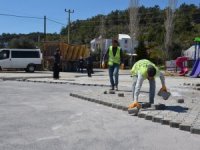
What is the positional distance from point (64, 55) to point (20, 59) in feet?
20.0

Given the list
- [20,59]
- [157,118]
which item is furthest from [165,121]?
[20,59]

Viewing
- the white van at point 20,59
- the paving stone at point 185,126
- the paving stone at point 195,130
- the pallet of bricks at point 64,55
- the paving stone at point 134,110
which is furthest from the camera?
the pallet of bricks at point 64,55

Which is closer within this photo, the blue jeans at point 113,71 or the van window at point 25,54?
the blue jeans at point 113,71

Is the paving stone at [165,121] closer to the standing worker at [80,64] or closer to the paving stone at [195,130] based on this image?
the paving stone at [195,130]

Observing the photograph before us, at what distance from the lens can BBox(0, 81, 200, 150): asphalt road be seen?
745 centimetres

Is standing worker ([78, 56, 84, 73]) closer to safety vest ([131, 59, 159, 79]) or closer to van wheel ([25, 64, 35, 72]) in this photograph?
van wheel ([25, 64, 35, 72])

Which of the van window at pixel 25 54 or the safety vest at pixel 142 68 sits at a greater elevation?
the van window at pixel 25 54

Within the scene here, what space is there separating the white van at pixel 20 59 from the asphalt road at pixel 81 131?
28.2m

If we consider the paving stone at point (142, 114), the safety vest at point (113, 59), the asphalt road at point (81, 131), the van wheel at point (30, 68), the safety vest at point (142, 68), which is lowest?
the asphalt road at point (81, 131)

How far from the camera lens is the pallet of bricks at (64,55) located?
4497cm

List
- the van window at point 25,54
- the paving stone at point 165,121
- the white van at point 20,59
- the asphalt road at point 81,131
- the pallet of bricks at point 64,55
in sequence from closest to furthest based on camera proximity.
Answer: the asphalt road at point 81,131, the paving stone at point 165,121, the white van at point 20,59, the van window at point 25,54, the pallet of bricks at point 64,55

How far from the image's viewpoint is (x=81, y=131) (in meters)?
8.70

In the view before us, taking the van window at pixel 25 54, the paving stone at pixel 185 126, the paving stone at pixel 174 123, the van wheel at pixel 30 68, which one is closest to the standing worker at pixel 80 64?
the van window at pixel 25 54

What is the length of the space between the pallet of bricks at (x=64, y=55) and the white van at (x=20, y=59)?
3.57 meters
